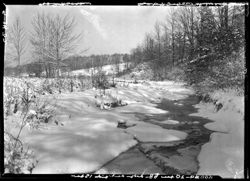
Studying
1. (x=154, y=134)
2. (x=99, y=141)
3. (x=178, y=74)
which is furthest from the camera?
(x=178, y=74)

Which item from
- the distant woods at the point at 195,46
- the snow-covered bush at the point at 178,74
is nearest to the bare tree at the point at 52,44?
the distant woods at the point at 195,46

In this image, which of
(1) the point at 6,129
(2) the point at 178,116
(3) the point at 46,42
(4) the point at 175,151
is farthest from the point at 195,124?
(3) the point at 46,42

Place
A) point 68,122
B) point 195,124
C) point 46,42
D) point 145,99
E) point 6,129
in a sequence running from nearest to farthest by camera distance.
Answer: point 6,129, point 68,122, point 195,124, point 145,99, point 46,42

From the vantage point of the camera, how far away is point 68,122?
16.6 ft

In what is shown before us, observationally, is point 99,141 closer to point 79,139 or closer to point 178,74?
point 79,139

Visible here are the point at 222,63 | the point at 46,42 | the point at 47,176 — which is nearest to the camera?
the point at 47,176

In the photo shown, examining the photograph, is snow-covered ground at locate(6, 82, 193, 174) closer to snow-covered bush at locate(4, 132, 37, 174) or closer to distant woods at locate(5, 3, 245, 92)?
snow-covered bush at locate(4, 132, 37, 174)

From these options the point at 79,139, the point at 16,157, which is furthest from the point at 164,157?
the point at 16,157

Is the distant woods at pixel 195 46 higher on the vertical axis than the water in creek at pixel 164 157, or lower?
higher

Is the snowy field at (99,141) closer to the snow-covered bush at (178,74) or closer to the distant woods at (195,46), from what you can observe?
the distant woods at (195,46)

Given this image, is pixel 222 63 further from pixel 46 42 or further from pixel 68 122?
pixel 46 42

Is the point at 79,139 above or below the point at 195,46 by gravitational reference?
below

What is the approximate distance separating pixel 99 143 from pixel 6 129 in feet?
5.55

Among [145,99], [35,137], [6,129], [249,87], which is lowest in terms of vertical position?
[145,99]
